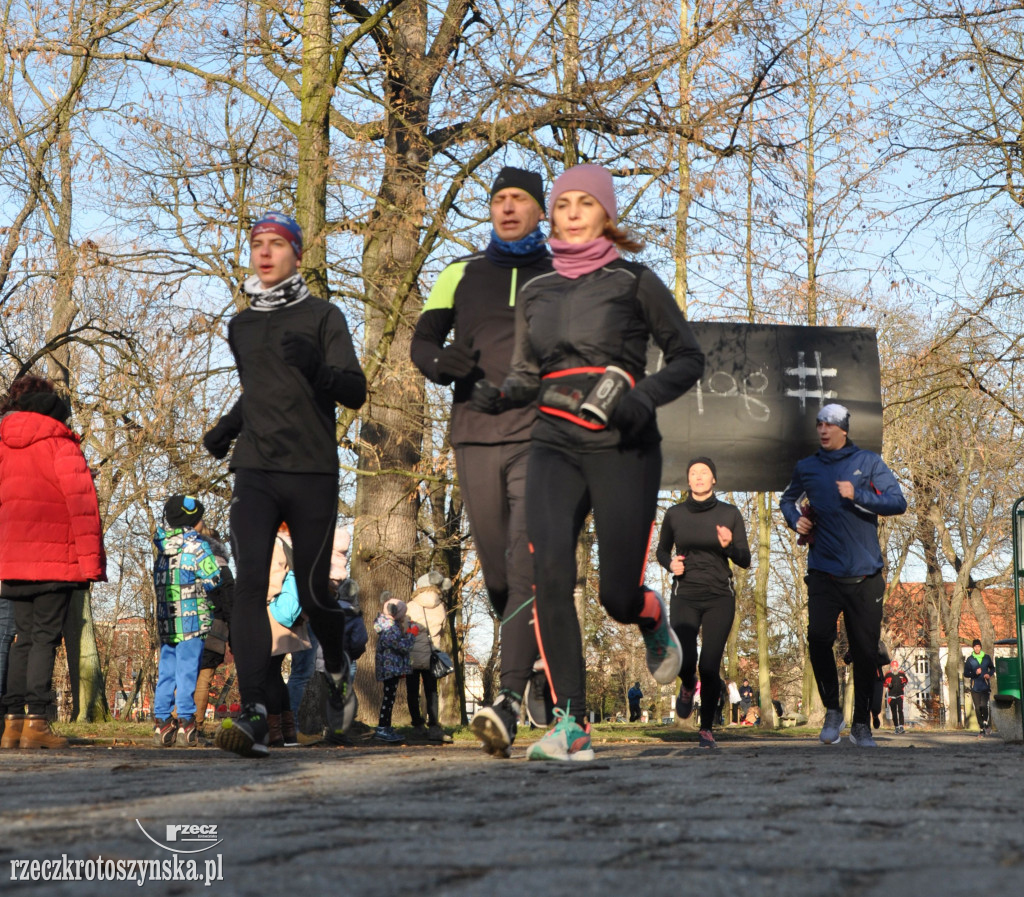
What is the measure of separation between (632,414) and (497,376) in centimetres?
105

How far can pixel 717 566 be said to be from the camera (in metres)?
8.79

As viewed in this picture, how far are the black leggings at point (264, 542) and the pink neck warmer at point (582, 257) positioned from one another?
1.47 metres

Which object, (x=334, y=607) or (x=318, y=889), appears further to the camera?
(x=334, y=607)

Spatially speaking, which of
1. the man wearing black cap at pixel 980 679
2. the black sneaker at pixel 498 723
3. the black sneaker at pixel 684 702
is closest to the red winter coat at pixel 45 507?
the black sneaker at pixel 498 723

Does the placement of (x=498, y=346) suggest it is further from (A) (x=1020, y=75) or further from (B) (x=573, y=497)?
(A) (x=1020, y=75)

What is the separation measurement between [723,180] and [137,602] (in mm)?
39435

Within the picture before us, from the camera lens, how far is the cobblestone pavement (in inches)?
89.5

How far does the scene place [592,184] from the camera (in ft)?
18.4

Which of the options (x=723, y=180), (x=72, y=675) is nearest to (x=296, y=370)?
(x=723, y=180)

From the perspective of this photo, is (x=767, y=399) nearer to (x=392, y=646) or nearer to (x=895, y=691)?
(x=392, y=646)

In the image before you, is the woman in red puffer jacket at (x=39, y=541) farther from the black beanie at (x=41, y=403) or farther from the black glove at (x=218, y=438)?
the black glove at (x=218, y=438)

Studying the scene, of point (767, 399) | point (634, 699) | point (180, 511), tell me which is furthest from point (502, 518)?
point (634, 699)

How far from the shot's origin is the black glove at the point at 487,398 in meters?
5.44

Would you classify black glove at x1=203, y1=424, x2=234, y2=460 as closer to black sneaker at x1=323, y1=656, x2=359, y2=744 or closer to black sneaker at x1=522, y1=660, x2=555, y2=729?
black sneaker at x1=323, y1=656, x2=359, y2=744
